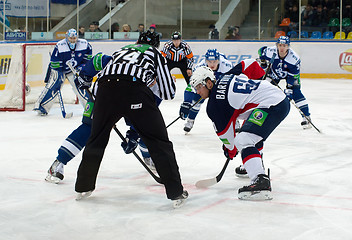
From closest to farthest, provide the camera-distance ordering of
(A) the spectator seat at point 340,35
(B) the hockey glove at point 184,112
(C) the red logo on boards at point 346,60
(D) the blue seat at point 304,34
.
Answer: (B) the hockey glove at point 184,112 → (C) the red logo on boards at point 346,60 → (A) the spectator seat at point 340,35 → (D) the blue seat at point 304,34

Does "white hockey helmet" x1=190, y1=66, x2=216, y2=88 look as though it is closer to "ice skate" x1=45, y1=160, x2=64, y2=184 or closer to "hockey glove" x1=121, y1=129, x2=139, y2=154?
"hockey glove" x1=121, y1=129, x2=139, y2=154

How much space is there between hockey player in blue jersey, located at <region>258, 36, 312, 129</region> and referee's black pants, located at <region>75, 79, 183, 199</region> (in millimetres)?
3691

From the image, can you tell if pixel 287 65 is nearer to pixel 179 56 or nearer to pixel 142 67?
pixel 179 56

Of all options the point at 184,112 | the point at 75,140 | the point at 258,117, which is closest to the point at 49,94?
the point at 184,112

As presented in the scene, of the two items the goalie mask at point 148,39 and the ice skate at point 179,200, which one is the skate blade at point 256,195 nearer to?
the ice skate at point 179,200

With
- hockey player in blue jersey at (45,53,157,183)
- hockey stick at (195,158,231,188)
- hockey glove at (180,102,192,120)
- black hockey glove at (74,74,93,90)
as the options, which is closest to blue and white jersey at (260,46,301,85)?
hockey glove at (180,102,192,120)

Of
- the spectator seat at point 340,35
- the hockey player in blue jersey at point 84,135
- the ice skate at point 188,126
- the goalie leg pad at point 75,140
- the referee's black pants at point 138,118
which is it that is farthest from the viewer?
the spectator seat at point 340,35

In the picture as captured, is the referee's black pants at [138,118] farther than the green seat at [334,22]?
No

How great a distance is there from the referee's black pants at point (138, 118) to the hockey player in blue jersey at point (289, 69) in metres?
3.69

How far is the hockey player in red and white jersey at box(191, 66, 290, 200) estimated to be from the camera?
3492 millimetres

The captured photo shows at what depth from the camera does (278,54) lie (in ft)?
22.8

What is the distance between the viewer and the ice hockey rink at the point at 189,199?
9.99ft

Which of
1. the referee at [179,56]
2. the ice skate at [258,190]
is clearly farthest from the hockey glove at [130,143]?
the referee at [179,56]

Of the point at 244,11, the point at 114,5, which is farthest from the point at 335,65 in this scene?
the point at 114,5
